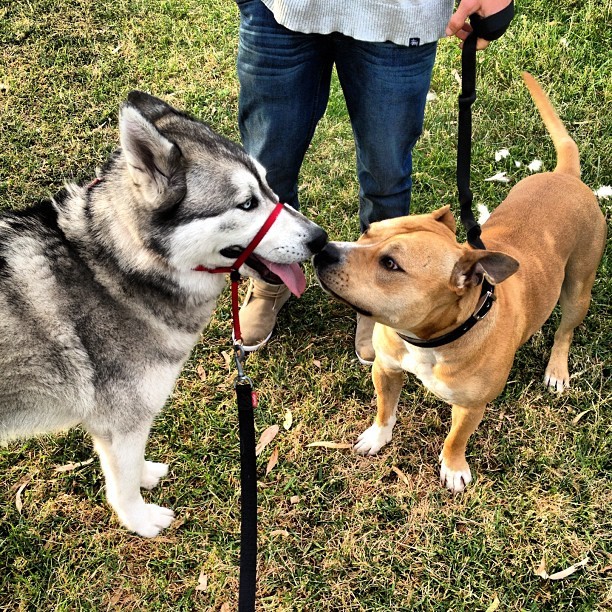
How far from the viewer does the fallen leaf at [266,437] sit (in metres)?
3.35

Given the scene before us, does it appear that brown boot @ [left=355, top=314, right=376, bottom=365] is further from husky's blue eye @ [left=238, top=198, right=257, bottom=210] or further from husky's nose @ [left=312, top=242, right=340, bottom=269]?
husky's blue eye @ [left=238, top=198, right=257, bottom=210]

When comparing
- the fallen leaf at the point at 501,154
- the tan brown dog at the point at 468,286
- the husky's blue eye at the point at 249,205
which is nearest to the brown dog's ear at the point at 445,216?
the tan brown dog at the point at 468,286

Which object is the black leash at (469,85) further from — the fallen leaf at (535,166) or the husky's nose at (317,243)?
the fallen leaf at (535,166)

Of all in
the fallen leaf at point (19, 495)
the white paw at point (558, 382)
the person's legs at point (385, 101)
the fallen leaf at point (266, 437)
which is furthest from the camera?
the white paw at point (558, 382)

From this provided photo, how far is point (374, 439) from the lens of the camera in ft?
10.8

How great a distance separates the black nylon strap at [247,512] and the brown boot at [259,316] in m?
1.37

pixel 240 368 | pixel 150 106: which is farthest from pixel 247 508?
pixel 150 106

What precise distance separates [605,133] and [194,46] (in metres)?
3.82

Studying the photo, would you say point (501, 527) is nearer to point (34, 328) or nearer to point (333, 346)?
point (333, 346)

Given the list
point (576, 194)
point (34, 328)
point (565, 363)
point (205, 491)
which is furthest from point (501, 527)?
point (34, 328)

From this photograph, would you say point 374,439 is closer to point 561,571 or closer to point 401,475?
point 401,475

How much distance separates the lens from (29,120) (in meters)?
5.07

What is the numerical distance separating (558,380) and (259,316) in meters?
1.88

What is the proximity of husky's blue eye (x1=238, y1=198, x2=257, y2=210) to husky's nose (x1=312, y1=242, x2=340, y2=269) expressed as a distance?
343 mm
